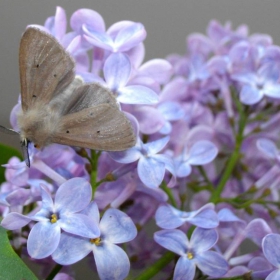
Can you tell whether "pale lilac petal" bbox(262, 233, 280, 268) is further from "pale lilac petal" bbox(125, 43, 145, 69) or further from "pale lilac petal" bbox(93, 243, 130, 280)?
"pale lilac petal" bbox(125, 43, 145, 69)

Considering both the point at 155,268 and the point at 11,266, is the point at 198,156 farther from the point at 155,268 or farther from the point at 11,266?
the point at 11,266

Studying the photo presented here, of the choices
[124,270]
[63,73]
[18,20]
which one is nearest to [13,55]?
[18,20]

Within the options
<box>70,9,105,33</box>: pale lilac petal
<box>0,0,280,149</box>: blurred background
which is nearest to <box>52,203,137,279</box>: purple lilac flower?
<box>70,9,105,33</box>: pale lilac petal

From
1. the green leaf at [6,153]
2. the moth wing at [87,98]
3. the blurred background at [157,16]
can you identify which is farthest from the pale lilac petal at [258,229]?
the blurred background at [157,16]

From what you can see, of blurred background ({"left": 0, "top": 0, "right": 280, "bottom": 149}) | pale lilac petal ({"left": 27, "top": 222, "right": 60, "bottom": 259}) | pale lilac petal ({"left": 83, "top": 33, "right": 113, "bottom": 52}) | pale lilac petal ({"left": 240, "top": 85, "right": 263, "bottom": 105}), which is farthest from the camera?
blurred background ({"left": 0, "top": 0, "right": 280, "bottom": 149})

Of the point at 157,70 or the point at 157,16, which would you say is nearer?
the point at 157,70

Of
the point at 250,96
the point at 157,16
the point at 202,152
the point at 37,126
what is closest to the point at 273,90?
the point at 250,96

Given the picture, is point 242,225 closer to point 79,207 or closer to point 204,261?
point 204,261
